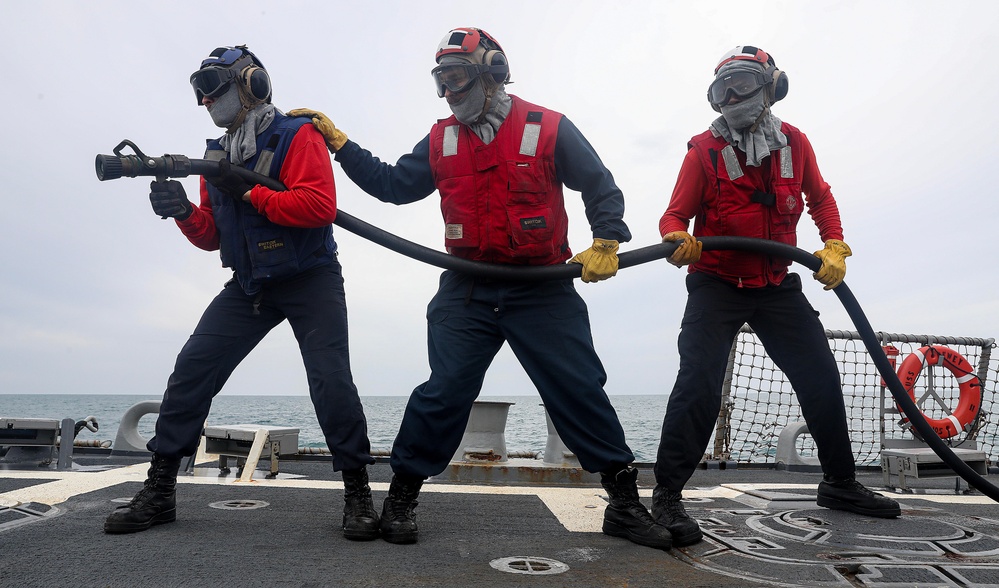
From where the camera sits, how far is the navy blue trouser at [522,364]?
8.35 ft

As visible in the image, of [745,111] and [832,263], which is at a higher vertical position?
[745,111]

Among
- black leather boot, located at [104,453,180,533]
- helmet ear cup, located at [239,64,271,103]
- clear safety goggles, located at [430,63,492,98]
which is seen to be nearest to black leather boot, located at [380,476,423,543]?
black leather boot, located at [104,453,180,533]

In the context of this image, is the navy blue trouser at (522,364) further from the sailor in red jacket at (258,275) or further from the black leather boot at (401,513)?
the sailor in red jacket at (258,275)

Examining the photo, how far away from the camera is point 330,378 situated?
2551 millimetres

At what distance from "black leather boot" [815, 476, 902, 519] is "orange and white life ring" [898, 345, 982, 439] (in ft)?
7.65

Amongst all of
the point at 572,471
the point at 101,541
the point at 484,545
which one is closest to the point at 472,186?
the point at 484,545

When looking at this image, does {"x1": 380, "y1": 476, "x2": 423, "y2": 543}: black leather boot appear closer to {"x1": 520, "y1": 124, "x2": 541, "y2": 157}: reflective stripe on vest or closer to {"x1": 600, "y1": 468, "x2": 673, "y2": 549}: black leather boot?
{"x1": 600, "y1": 468, "x2": 673, "y2": 549}: black leather boot

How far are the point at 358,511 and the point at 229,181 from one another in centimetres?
130

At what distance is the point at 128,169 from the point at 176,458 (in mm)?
1099

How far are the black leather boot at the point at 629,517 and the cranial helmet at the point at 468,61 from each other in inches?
61.8

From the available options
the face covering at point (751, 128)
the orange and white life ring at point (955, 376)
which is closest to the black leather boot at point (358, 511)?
the face covering at point (751, 128)

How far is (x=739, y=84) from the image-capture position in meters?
2.95

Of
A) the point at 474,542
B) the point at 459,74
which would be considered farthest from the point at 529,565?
the point at 459,74

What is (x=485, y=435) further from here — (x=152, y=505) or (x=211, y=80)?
(x=211, y=80)
